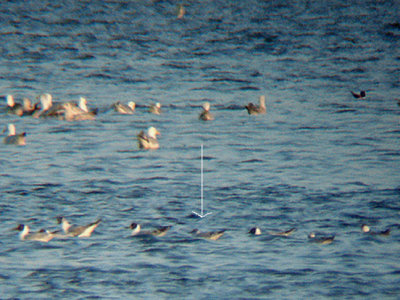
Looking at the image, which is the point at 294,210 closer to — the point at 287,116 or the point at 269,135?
the point at 269,135

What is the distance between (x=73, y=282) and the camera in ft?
36.6

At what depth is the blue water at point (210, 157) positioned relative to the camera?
11.6 metres

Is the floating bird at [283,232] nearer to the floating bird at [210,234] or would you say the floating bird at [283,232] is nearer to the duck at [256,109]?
the floating bird at [210,234]

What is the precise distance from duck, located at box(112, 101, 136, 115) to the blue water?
0.24 metres

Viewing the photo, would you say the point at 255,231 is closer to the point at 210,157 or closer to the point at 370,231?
the point at 370,231

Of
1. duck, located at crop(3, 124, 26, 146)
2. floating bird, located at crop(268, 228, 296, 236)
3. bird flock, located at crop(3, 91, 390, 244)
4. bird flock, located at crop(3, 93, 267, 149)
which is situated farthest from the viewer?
bird flock, located at crop(3, 93, 267, 149)

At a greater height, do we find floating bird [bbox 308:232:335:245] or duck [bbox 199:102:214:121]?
duck [bbox 199:102:214:121]

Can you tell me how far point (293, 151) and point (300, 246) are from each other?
532 cm

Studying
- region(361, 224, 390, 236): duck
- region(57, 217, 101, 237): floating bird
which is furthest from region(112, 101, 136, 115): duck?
region(361, 224, 390, 236): duck

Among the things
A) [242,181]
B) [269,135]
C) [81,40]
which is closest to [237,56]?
[81,40]

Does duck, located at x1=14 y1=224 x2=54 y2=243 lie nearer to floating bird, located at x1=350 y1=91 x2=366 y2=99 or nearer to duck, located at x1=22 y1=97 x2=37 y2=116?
duck, located at x1=22 y1=97 x2=37 y2=116

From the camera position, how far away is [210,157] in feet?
57.0

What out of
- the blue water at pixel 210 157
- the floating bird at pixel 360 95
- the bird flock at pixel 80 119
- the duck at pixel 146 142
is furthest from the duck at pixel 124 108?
the floating bird at pixel 360 95

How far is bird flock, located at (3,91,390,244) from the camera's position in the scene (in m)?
12.8
